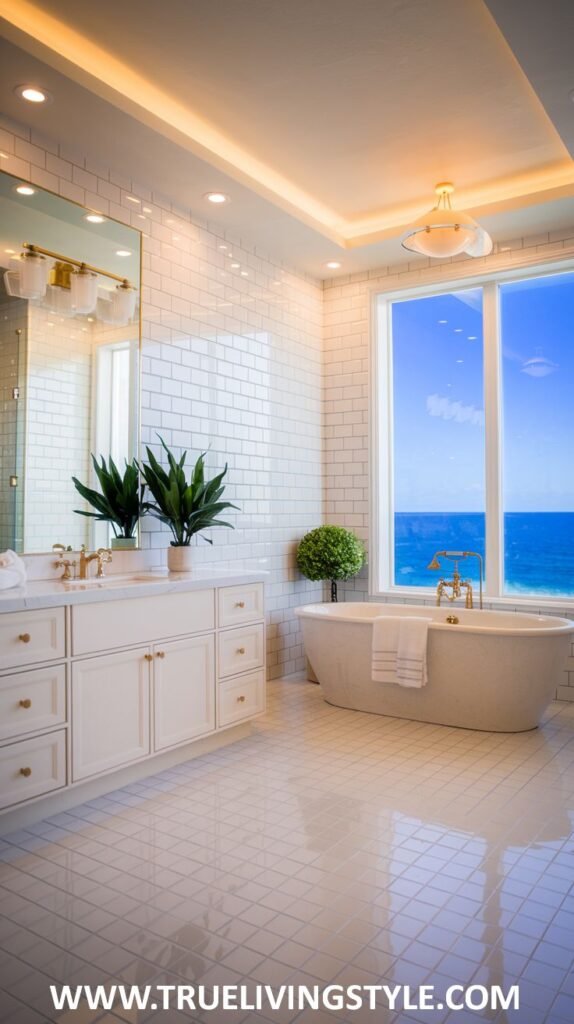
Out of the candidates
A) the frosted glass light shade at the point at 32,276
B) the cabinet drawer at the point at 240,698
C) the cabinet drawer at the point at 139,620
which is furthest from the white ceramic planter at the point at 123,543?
the frosted glass light shade at the point at 32,276

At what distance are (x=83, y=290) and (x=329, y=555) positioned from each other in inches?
97.8

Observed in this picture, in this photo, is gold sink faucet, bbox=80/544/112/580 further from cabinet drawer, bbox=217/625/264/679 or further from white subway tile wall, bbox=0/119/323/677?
cabinet drawer, bbox=217/625/264/679

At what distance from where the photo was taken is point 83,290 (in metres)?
3.62

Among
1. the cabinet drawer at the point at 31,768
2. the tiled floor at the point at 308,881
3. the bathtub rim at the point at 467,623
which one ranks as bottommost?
the tiled floor at the point at 308,881

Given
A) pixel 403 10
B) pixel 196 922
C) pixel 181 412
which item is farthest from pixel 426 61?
pixel 196 922

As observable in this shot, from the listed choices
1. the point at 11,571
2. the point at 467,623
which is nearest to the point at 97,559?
the point at 11,571

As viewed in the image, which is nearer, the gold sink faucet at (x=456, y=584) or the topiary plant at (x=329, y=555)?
the gold sink faucet at (x=456, y=584)

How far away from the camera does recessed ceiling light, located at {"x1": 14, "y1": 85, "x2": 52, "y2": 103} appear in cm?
306

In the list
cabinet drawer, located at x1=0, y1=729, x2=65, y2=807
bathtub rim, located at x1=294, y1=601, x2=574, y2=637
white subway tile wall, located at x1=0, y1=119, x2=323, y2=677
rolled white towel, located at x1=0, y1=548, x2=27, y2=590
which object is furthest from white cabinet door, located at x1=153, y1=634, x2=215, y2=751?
bathtub rim, located at x1=294, y1=601, x2=574, y2=637

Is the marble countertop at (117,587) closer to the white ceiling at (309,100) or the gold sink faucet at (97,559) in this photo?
the gold sink faucet at (97,559)

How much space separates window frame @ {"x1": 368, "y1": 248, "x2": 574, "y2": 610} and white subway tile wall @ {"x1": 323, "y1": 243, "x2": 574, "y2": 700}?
0.06 m

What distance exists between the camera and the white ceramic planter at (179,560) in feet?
12.7

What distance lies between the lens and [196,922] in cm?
210

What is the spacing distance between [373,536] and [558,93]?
123 inches
